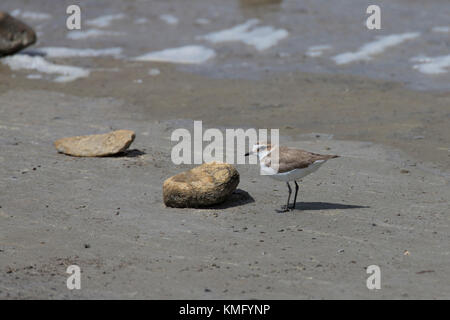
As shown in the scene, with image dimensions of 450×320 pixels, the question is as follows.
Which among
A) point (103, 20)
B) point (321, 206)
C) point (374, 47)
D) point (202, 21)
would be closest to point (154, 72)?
point (202, 21)

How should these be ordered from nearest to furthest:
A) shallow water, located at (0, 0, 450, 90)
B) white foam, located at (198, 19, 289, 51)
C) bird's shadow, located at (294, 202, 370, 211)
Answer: bird's shadow, located at (294, 202, 370, 211)
shallow water, located at (0, 0, 450, 90)
white foam, located at (198, 19, 289, 51)

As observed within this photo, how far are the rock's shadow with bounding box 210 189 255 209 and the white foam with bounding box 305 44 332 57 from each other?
7.40m

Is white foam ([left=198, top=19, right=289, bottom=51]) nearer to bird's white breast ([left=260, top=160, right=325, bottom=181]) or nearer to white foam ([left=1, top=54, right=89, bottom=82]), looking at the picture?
white foam ([left=1, top=54, right=89, bottom=82])

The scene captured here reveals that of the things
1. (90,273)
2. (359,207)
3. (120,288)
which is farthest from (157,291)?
(359,207)

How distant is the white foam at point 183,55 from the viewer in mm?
15148

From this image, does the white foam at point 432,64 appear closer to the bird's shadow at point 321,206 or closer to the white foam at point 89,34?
the bird's shadow at point 321,206

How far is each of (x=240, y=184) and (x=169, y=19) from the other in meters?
10.7

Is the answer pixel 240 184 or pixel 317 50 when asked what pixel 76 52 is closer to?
pixel 317 50

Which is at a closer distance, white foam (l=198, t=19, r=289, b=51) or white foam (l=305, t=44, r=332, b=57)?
white foam (l=305, t=44, r=332, b=57)

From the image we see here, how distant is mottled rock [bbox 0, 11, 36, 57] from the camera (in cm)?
1528

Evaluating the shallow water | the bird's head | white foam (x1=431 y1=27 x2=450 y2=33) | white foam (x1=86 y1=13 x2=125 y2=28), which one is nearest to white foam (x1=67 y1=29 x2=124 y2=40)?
the shallow water

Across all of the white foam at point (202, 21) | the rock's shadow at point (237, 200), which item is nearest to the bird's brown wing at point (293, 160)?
the rock's shadow at point (237, 200)

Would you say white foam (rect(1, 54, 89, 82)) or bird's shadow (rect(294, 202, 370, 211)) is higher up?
white foam (rect(1, 54, 89, 82))

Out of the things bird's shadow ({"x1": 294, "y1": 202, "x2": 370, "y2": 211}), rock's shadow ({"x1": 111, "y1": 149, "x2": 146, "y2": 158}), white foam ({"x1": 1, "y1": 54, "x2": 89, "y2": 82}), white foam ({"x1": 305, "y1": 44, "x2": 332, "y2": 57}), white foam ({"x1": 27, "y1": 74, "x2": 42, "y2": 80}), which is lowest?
bird's shadow ({"x1": 294, "y1": 202, "x2": 370, "y2": 211})
